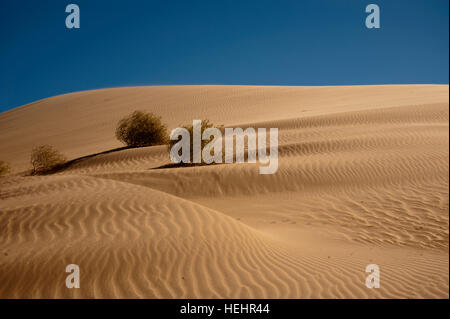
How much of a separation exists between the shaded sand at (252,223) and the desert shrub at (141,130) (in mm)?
1949

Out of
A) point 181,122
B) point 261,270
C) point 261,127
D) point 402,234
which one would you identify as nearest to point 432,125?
point 261,127

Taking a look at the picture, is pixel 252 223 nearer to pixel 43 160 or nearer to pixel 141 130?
pixel 141 130

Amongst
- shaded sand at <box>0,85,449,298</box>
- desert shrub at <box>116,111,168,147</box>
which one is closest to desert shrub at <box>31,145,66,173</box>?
shaded sand at <box>0,85,449,298</box>

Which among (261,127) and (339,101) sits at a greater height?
(339,101)

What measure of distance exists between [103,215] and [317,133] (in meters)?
11.5

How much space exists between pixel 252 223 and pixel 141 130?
37.4 ft

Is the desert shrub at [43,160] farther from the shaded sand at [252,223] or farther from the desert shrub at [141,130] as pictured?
the desert shrub at [141,130]

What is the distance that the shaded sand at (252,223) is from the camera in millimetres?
4449

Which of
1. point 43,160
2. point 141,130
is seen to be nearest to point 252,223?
point 141,130

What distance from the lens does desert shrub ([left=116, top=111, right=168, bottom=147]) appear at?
17422 millimetres

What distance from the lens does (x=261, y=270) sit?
4.88 m

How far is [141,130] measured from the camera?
695 inches

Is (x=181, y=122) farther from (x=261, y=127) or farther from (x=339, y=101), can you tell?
(x=339, y=101)

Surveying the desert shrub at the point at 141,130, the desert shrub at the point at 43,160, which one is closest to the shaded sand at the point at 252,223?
the desert shrub at the point at 43,160
